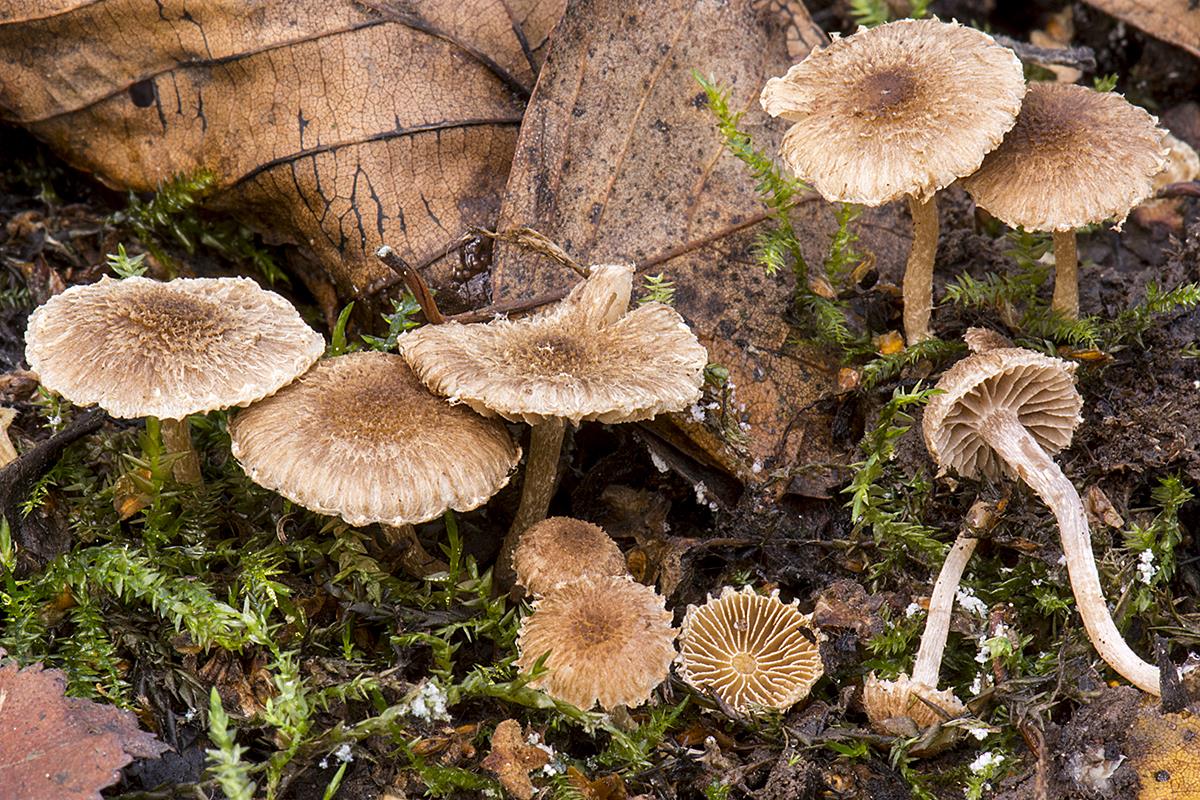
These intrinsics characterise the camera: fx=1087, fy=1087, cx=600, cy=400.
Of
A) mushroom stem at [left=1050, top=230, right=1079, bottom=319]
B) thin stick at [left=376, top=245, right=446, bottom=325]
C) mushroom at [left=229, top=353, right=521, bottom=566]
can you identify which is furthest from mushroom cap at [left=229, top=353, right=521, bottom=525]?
mushroom stem at [left=1050, top=230, right=1079, bottom=319]

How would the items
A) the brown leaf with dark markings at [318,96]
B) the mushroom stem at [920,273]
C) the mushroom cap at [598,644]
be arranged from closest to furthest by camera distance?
the mushroom cap at [598,644], the mushroom stem at [920,273], the brown leaf with dark markings at [318,96]

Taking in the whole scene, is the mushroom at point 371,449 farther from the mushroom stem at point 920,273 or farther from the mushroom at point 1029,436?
the mushroom stem at point 920,273

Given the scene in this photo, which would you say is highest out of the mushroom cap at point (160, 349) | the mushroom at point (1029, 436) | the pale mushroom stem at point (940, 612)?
the mushroom cap at point (160, 349)

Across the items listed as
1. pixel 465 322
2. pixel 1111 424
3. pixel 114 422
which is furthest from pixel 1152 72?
pixel 114 422

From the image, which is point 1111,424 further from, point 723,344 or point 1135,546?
point 723,344

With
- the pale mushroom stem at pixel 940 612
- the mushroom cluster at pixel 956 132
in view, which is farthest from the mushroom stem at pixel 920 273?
the pale mushroom stem at pixel 940 612

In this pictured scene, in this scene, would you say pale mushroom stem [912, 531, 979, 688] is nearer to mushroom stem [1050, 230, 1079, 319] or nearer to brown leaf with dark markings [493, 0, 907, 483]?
brown leaf with dark markings [493, 0, 907, 483]
